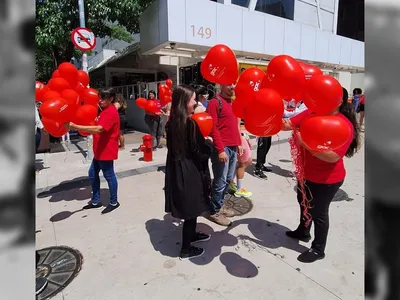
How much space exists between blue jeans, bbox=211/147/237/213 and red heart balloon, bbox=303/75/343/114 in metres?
1.45

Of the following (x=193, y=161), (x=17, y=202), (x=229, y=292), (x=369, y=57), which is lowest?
(x=229, y=292)

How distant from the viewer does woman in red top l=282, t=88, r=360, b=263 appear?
2.36 m

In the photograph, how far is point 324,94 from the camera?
1.94 metres

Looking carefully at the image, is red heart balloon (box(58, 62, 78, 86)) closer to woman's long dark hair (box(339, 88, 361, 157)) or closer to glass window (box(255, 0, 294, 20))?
woman's long dark hair (box(339, 88, 361, 157))

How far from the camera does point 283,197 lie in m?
4.22

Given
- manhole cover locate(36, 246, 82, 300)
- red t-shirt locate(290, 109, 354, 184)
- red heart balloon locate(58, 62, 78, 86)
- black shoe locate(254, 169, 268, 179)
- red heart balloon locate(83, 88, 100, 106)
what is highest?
red heart balloon locate(58, 62, 78, 86)

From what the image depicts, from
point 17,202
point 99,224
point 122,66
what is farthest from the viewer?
point 122,66

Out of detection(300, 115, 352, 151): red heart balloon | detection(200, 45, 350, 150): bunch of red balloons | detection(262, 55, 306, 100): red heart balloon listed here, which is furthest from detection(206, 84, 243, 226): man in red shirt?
detection(300, 115, 352, 151): red heart balloon

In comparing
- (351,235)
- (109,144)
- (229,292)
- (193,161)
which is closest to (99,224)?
(109,144)

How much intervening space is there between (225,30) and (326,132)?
7668 millimetres

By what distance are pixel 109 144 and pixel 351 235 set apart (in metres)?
3.06

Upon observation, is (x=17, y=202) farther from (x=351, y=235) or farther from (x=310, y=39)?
(x=310, y=39)

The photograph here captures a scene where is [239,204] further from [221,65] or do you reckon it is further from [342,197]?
[221,65]

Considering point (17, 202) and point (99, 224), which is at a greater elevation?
point (17, 202)
